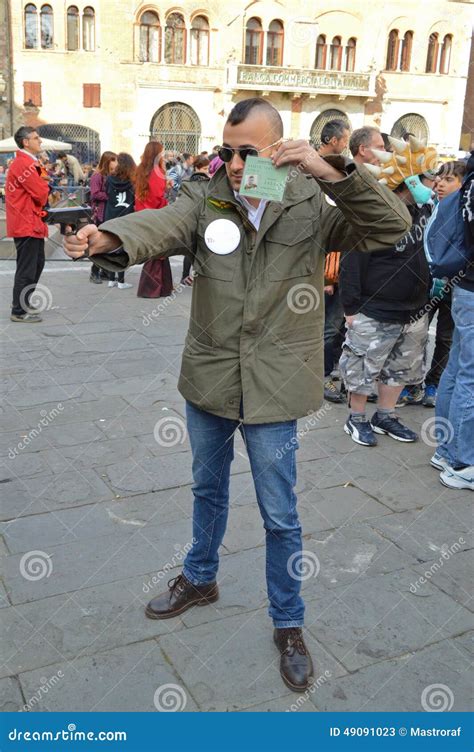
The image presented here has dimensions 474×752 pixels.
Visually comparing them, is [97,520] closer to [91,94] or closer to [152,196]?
[152,196]

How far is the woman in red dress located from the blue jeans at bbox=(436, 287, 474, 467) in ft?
15.8

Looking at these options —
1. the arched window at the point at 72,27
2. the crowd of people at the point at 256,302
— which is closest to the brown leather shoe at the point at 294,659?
the crowd of people at the point at 256,302

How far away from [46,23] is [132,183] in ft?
77.7

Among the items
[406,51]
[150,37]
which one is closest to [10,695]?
[150,37]

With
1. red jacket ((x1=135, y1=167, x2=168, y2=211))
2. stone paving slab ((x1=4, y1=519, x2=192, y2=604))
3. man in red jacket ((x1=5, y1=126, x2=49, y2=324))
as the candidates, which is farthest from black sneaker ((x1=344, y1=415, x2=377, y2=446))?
red jacket ((x1=135, y1=167, x2=168, y2=211))

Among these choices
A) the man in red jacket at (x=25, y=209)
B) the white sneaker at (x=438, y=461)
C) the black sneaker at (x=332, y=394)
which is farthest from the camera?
the man in red jacket at (x=25, y=209)

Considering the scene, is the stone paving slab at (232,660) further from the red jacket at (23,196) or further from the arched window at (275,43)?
the arched window at (275,43)

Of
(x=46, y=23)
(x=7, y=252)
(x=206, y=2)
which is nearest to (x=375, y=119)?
(x=206, y=2)

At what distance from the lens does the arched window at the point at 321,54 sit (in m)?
32.1

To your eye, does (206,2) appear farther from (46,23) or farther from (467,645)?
(467,645)

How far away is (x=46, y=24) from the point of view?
28.6 metres

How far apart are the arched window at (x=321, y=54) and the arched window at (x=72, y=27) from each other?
417 inches

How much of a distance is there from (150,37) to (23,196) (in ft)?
84.1

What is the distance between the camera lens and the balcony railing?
30.2 meters
